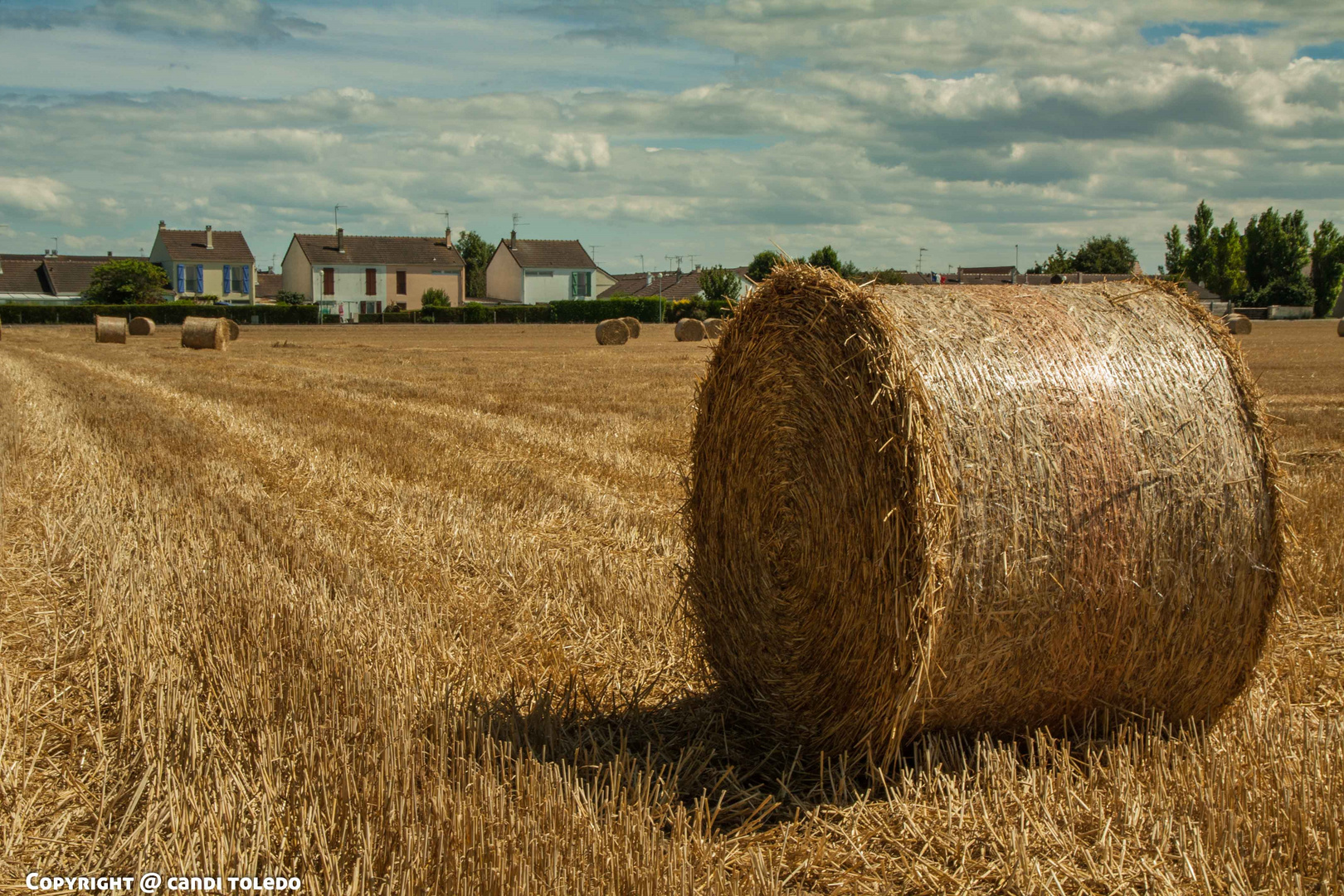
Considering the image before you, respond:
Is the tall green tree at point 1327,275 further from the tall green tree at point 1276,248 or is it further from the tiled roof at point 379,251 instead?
the tiled roof at point 379,251

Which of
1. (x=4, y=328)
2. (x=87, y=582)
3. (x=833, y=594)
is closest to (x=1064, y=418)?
(x=833, y=594)

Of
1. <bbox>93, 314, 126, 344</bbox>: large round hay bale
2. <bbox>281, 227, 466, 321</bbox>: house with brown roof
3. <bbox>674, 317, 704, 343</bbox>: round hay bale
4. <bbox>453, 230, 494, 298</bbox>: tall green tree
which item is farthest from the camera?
<bbox>453, 230, 494, 298</bbox>: tall green tree

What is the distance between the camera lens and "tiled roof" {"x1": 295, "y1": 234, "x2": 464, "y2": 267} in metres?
86.7

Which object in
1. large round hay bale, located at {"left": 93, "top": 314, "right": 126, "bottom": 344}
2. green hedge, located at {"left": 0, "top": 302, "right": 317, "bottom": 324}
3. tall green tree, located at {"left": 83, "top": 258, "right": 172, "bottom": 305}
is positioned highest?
tall green tree, located at {"left": 83, "top": 258, "right": 172, "bottom": 305}

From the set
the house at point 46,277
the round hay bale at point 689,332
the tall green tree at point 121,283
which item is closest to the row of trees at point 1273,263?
the round hay bale at point 689,332

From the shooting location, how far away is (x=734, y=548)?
4945 mm

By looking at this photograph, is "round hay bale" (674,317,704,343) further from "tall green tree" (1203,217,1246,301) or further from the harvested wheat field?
"tall green tree" (1203,217,1246,301)

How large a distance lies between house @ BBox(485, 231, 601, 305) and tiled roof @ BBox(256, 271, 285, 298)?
20274 mm

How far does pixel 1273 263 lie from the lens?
85.8 m

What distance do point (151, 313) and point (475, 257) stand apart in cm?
6199

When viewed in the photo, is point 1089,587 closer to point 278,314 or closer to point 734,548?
point 734,548

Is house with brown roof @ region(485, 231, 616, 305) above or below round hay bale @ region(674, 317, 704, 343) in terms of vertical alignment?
above

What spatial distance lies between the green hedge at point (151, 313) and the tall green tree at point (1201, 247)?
70.3 meters

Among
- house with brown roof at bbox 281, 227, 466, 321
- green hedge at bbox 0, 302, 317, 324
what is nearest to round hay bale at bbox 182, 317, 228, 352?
green hedge at bbox 0, 302, 317, 324
